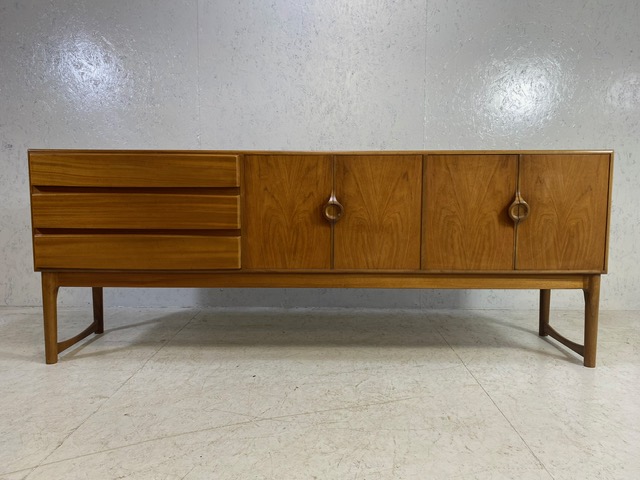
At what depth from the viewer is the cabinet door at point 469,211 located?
1848 mm

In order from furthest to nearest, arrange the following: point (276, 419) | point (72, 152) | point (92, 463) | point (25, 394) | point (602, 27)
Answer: point (602, 27), point (72, 152), point (25, 394), point (276, 419), point (92, 463)

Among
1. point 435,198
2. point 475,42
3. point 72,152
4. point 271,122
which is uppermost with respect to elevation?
point 475,42

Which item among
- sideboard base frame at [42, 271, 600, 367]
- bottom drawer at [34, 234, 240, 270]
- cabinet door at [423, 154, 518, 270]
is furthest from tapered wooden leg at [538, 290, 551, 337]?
bottom drawer at [34, 234, 240, 270]

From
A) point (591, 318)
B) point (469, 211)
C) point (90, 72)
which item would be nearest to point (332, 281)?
point (469, 211)

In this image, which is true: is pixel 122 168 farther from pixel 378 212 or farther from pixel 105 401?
pixel 378 212

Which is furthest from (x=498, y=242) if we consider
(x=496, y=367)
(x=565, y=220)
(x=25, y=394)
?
(x=25, y=394)

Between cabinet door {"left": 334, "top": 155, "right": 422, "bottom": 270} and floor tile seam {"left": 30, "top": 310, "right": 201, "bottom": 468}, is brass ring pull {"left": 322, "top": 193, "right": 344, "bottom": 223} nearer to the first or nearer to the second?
cabinet door {"left": 334, "top": 155, "right": 422, "bottom": 270}

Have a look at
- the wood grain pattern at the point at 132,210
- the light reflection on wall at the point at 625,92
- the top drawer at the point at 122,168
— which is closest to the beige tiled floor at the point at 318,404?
the wood grain pattern at the point at 132,210

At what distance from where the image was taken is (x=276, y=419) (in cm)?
145

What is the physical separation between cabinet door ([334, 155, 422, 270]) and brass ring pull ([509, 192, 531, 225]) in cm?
39

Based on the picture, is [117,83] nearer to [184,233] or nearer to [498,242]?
[184,233]

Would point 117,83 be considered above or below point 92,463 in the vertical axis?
above

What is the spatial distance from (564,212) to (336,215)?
98 cm

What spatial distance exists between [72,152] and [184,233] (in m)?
0.58
